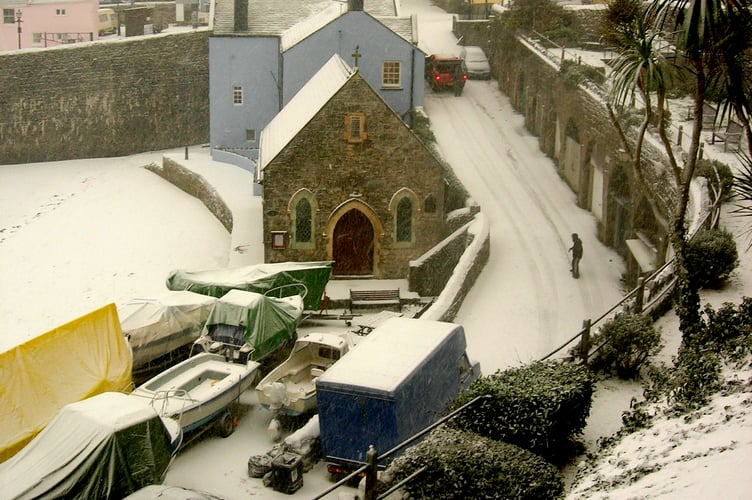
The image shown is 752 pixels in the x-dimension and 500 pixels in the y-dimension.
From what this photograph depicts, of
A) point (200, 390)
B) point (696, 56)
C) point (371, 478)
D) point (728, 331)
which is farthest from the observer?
point (200, 390)

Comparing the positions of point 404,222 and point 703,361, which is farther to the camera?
point 404,222

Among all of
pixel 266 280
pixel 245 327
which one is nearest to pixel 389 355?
pixel 245 327

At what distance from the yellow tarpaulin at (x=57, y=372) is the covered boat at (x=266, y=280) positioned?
17.2ft

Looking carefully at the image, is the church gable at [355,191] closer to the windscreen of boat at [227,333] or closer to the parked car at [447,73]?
the windscreen of boat at [227,333]

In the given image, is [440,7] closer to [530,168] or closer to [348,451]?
[530,168]

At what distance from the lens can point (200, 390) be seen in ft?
71.9

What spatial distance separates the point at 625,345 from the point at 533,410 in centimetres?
361

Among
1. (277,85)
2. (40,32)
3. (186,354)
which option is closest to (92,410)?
(186,354)

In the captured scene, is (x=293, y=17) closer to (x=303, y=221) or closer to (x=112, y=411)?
(x=303, y=221)

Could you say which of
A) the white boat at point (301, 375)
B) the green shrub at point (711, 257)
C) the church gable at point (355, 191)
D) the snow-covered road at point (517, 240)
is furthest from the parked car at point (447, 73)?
the green shrub at point (711, 257)

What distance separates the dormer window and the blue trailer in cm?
1329

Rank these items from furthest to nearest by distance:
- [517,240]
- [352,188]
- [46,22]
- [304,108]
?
[46,22], [304,108], [352,188], [517,240]

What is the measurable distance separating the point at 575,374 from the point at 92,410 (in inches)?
344

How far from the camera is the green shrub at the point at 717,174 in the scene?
78.2ft
